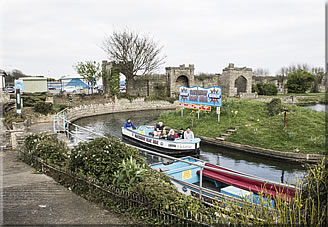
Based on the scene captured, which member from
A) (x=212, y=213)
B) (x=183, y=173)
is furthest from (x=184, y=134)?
(x=212, y=213)

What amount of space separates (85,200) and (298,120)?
52.2 ft

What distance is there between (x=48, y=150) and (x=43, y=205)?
3.03m

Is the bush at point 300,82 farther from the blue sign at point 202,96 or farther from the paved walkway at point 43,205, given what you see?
the paved walkway at point 43,205

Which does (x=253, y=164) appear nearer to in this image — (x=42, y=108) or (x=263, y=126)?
(x=263, y=126)

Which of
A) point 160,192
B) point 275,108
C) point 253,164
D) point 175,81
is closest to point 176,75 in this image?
point 175,81

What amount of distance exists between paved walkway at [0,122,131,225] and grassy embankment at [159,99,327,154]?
40.7 ft

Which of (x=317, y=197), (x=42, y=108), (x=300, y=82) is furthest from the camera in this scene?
(x=300, y=82)

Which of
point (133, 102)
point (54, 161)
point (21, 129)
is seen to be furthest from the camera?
point (133, 102)

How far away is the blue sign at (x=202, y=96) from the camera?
2012 cm

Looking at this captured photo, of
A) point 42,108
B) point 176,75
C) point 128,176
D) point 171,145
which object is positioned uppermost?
point 176,75

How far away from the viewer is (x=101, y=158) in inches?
237

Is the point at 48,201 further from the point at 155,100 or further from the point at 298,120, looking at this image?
the point at 155,100

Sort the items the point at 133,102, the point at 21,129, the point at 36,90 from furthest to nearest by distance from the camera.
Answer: the point at 133,102 < the point at 36,90 < the point at 21,129

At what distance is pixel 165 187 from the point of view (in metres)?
4.88
